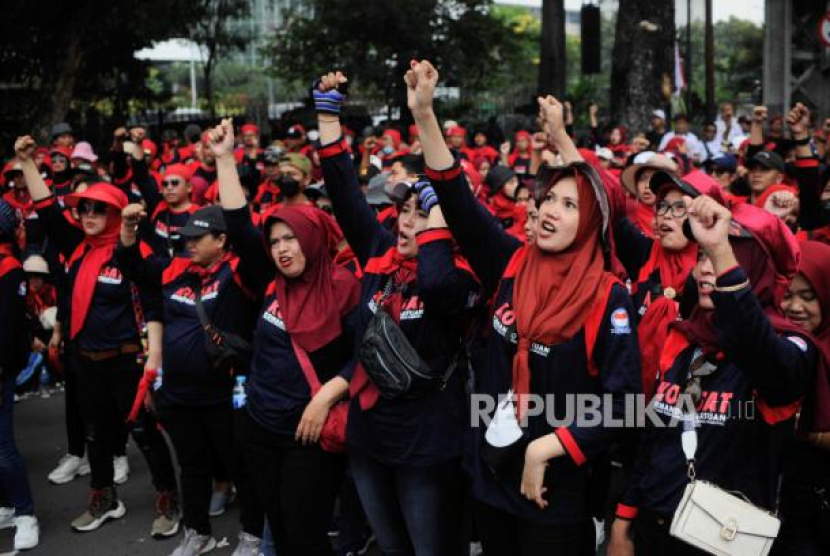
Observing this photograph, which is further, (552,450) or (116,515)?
(116,515)

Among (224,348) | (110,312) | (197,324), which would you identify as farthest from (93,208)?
(224,348)

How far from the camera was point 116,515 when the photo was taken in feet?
18.9

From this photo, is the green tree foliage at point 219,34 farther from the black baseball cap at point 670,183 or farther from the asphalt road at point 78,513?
the black baseball cap at point 670,183

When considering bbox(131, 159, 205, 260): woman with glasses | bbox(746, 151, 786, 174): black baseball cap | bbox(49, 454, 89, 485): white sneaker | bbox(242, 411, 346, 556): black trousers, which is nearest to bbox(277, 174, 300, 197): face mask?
bbox(131, 159, 205, 260): woman with glasses

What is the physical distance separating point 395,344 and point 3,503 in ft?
11.7

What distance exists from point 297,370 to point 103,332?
6.18 ft

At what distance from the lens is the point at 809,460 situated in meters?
3.23

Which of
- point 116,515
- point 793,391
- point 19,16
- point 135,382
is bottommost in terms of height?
point 116,515

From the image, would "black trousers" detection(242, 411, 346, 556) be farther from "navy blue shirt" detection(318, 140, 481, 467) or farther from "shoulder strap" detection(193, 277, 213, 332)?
"shoulder strap" detection(193, 277, 213, 332)

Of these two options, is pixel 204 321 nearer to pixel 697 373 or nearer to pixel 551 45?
pixel 697 373

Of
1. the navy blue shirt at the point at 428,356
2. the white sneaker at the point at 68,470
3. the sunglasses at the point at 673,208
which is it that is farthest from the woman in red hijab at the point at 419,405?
the white sneaker at the point at 68,470

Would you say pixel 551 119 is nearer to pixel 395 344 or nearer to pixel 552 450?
pixel 395 344

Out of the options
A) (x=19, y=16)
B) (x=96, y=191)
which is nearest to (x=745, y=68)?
(x=19, y=16)

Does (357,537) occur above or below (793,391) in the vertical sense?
below
